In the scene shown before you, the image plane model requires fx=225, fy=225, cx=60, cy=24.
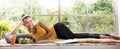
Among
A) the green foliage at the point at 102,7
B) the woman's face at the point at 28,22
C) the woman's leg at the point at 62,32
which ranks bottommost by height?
the woman's leg at the point at 62,32

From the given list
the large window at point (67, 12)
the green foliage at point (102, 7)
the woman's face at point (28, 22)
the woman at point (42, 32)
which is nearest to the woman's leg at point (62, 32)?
the woman at point (42, 32)

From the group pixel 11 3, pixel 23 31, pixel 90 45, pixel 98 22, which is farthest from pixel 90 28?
pixel 90 45

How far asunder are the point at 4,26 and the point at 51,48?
1852 mm

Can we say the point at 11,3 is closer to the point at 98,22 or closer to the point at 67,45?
the point at 98,22

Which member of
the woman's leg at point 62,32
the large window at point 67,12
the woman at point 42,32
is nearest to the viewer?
the woman at point 42,32

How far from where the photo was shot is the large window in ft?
15.9

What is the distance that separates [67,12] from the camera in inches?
191

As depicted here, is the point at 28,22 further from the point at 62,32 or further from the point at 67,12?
the point at 67,12

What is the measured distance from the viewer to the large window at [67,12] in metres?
4.83

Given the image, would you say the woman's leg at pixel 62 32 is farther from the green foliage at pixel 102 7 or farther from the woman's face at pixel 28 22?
the green foliage at pixel 102 7

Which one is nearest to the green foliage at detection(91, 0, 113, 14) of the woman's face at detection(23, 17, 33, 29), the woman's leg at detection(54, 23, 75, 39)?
the woman's leg at detection(54, 23, 75, 39)

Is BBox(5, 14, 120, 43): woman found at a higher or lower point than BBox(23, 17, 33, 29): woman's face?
lower

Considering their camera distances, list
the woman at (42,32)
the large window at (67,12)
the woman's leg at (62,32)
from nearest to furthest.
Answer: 1. the woman at (42,32)
2. the woman's leg at (62,32)
3. the large window at (67,12)

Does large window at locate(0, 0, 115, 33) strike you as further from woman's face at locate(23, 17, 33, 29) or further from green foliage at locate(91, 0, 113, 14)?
woman's face at locate(23, 17, 33, 29)
